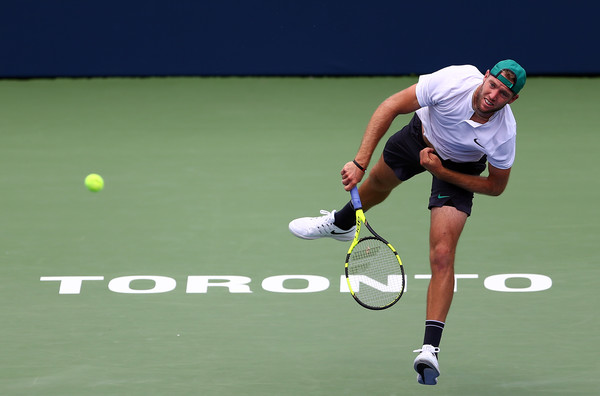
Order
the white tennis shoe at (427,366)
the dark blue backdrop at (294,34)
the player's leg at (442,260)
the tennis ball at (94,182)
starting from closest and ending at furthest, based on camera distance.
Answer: the white tennis shoe at (427,366)
the player's leg at (442,260)
the tennis ball at (94,182)
the dark blue backdrop at (294,34)

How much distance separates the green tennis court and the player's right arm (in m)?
1.11

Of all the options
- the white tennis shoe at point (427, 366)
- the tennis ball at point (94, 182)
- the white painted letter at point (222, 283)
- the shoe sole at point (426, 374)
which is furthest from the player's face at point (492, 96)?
the tennis ball at point (94, 182)

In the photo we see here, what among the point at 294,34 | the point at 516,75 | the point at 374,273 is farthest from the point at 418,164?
the point at 294,34

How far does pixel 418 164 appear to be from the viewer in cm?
744

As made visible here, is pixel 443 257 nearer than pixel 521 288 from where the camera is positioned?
Yes

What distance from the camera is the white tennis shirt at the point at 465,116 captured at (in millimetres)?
6543

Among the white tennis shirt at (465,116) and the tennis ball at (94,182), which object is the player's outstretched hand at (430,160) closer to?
the white tennis shirt at (465,116)

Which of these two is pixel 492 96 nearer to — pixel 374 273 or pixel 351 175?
pixel 351 175

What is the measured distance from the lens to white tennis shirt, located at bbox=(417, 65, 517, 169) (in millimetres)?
6543

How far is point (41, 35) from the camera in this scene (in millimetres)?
14422

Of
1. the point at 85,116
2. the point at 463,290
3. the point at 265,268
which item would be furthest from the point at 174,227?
the point at 85,116

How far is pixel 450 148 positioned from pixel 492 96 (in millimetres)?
645

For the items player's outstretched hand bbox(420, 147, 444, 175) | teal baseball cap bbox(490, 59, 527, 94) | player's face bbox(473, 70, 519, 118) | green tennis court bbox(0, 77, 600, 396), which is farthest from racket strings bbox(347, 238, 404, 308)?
teal baseball cap bbox(490, 59, 527, 94)

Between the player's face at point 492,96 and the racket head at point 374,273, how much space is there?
91cm
